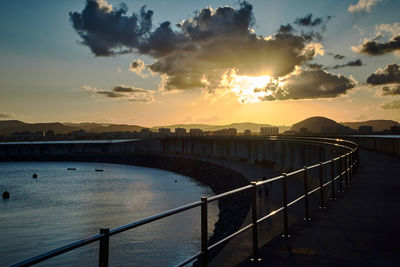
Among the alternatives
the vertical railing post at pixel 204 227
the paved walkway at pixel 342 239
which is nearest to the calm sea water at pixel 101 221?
the paved walkway at pixel 342 239

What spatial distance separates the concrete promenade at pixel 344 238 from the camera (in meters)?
6.96

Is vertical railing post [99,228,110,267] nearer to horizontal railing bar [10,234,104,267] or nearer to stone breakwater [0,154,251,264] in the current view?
horizontal railing bar [10,234,104,267]

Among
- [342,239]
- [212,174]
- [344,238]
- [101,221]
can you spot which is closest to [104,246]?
[342,239]

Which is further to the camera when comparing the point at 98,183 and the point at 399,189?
the point at 98,183

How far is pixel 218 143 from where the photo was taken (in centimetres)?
10162

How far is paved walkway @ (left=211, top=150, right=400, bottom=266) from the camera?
22.8 feet

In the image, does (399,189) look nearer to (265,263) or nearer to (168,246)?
(265,263)

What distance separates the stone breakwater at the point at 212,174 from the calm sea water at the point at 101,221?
8.33 ft

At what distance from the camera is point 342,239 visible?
8383 mm

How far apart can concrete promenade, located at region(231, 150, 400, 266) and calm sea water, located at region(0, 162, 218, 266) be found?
20116 mm

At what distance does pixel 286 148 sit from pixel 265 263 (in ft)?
171

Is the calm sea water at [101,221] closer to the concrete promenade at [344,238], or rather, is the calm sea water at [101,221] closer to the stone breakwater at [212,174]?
the stone breakwater at [212,174]

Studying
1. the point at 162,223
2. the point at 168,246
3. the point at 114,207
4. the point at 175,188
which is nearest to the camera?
the point at 168,246

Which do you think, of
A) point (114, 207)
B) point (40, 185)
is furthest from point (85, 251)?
point (40, 185)
